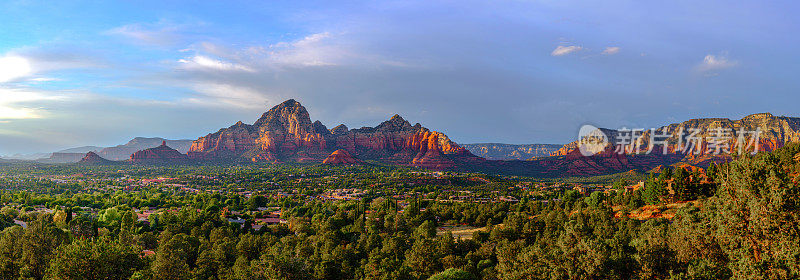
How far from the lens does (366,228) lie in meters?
53.1

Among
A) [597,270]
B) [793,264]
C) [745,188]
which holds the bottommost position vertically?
[597,270]

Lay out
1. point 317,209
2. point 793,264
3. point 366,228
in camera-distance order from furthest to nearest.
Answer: point 317,209 < point 366,228 < point 793,264

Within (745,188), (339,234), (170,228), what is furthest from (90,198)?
(745,188)

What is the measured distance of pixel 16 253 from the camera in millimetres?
30625

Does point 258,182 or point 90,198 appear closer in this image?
point 90,198

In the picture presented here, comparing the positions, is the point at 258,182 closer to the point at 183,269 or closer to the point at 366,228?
the point at 366,228

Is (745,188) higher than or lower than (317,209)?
higher

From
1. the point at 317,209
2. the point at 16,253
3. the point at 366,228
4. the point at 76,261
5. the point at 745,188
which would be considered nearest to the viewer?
the point at 745,188

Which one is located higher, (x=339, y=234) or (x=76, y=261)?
(x=76, y=261)

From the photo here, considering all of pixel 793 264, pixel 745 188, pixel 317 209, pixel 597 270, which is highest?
pixel 745 188

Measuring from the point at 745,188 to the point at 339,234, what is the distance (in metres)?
42.6

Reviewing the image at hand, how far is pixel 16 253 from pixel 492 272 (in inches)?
1577

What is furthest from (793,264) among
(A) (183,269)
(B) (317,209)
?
(B) (317,209)

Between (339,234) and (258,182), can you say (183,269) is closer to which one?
(339,234)
